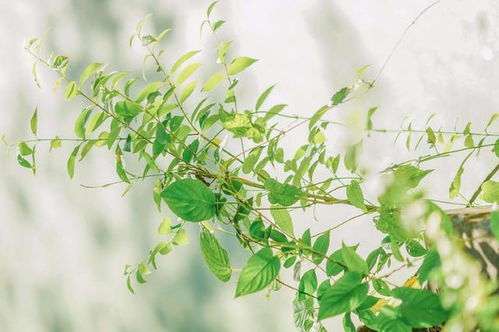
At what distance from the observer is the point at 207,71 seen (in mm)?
1509

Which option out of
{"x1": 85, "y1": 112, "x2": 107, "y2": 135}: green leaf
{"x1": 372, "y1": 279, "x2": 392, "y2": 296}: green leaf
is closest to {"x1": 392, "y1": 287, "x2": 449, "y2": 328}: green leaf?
{"x1": 372, "y1": 279, "x2": 392, "y2": 296}: green leaf

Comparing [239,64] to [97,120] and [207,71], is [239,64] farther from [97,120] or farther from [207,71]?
[207,71]

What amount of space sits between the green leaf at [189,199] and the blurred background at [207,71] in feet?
2.63

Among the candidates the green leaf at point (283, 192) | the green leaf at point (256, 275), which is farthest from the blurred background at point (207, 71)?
the green leaf at point (256, 275)

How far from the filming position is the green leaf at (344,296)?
0.48 meters

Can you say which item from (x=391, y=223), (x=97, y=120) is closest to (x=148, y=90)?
(x=97, y=120)

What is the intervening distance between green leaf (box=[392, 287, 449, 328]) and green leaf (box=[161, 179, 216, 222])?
8.6 inches

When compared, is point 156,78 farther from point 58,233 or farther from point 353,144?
point 353,144

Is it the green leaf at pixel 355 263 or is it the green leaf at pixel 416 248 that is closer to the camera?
the green leaf at pixel 355 263

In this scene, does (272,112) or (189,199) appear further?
(272,112)

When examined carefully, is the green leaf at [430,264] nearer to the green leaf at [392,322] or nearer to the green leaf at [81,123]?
the green leaf at [392,322]

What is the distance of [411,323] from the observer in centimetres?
47

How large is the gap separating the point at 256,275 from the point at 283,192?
0.42 feet

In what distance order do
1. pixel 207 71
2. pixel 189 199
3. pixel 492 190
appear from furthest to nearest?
pixel 207 71 → pixel 492 190 → pixel 189 199
